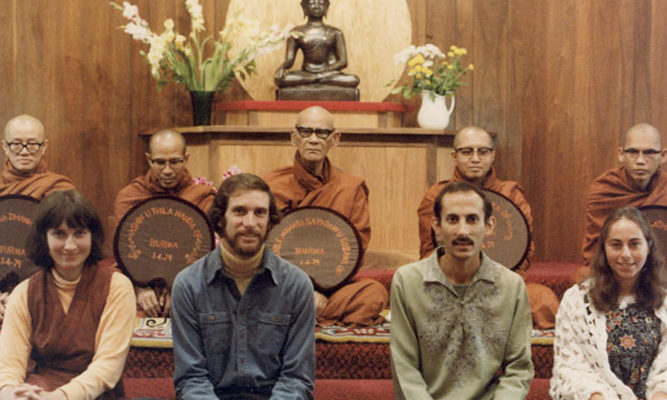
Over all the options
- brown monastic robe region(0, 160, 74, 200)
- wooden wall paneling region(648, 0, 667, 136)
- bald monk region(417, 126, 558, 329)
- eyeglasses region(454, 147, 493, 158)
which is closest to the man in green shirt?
bald monk region(417, 126, 558, 329)

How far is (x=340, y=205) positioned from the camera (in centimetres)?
496

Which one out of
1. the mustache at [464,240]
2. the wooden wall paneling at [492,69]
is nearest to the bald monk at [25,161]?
the mustache at [464,240]

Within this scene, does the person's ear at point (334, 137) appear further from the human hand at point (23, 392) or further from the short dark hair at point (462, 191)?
the human hand at point (23, 392)

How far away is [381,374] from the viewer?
14.3 feet

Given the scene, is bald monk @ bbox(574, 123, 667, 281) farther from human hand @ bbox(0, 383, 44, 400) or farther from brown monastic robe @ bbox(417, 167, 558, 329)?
human hand @ bbox(0, 383, 44, 400)

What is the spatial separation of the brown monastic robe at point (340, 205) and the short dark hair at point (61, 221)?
1.55 metres

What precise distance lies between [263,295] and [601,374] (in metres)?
1.29

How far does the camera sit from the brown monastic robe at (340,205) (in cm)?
465

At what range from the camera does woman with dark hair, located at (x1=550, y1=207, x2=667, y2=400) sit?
11.1ft

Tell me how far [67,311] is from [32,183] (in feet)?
5.66

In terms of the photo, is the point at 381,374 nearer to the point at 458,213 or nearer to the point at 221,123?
the point at 458,213

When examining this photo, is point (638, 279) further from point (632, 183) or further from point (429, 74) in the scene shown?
point (429, 74)

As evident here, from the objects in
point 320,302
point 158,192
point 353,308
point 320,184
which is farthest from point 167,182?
point 353,308

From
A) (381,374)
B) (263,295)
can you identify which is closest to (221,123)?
(381,374)
